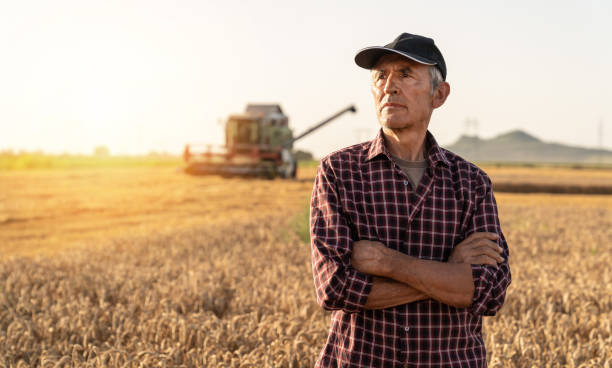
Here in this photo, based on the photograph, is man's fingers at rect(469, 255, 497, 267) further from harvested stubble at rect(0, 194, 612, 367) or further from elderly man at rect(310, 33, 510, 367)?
harvested stubble at rect(0, 194, 612, 367)

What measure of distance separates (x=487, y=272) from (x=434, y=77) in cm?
83

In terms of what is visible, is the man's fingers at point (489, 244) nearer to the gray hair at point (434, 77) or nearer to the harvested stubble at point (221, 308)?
the gray hair at point (434, 77)

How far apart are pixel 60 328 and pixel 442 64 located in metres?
3.80

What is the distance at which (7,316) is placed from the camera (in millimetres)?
5031

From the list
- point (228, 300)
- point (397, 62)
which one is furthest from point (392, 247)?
point (228, 300)

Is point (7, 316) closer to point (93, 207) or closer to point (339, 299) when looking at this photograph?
point (339, 299)

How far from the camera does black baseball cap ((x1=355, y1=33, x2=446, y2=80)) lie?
2179mm

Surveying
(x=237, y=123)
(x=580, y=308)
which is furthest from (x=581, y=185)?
(x=580, y=308)

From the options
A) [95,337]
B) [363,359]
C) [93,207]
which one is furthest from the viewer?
[93,207]

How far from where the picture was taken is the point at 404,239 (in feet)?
7.47

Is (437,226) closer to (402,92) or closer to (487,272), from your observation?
(487,272)

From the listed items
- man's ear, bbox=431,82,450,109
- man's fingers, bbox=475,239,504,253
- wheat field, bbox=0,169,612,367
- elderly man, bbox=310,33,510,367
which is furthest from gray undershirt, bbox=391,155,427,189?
wheat field, bbox=0,169,612,367

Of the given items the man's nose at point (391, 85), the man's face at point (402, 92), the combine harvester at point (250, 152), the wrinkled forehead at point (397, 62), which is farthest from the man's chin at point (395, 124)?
the combine harvester at point (250, 152)

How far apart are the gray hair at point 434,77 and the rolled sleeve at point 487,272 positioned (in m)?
0.45
